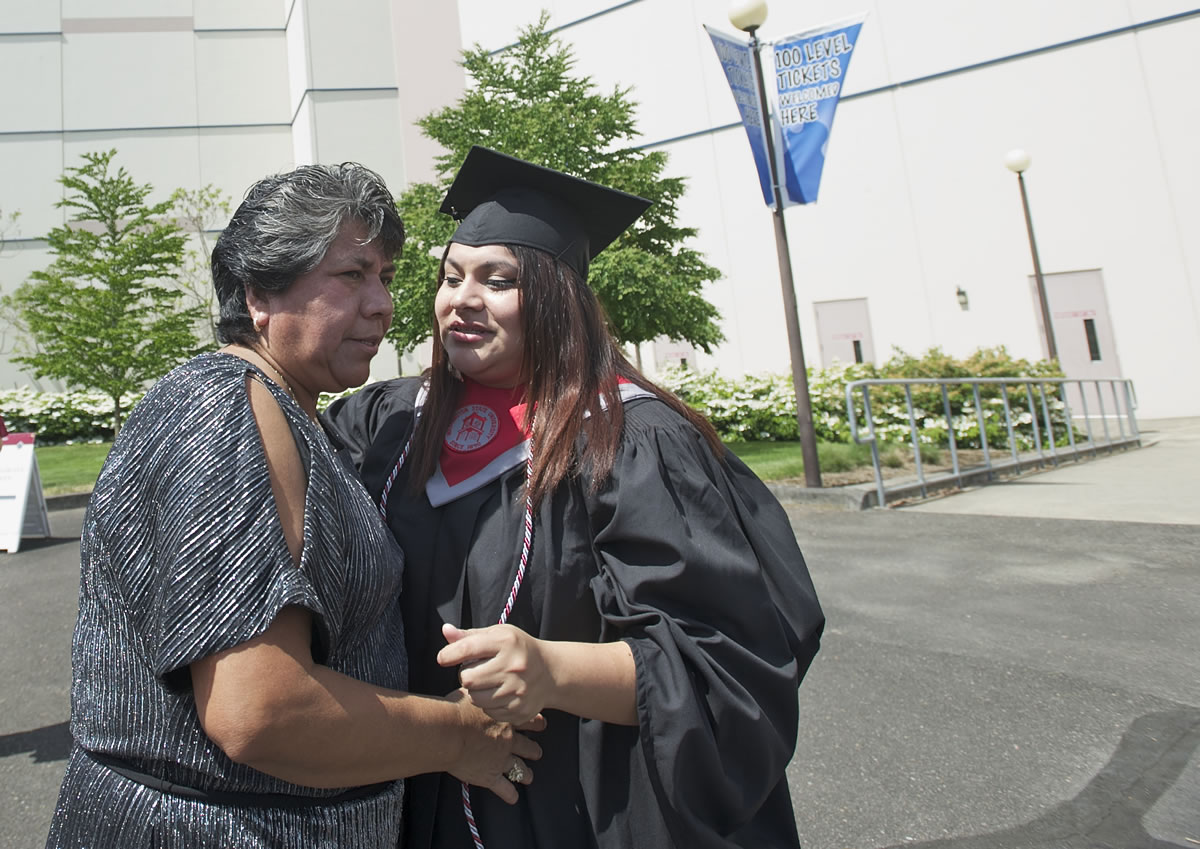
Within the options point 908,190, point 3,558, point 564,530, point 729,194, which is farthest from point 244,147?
point 564,530

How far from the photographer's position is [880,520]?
7441 millimetres

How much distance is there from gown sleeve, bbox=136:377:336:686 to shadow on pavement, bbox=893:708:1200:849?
2288 mm

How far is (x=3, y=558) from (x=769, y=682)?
8.82 m

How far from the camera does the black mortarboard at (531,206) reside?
5.74ft

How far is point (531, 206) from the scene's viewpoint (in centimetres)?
180

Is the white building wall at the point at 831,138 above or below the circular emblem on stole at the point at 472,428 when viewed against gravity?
above

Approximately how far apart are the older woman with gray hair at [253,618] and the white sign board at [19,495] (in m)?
8.39

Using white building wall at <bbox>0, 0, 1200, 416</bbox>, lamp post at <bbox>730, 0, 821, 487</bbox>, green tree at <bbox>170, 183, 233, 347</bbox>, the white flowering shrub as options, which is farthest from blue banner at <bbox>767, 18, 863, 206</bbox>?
A: green tree at <bbox>170, 183, 233, 347</bbox>

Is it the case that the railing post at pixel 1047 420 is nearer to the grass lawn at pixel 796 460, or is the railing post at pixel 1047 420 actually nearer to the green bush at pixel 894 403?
the green bush at pixel 894 403

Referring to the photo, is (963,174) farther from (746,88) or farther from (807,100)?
(746,88)

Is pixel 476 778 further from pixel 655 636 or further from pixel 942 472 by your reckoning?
pixel 942 472

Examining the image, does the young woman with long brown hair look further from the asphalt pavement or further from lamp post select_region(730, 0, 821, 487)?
lamp post select_region(730, 0, 821, 487)

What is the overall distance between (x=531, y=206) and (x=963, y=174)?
21122 mm

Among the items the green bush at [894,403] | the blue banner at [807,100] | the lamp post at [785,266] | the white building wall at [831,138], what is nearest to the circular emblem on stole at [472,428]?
the lamp post at [785,266]
